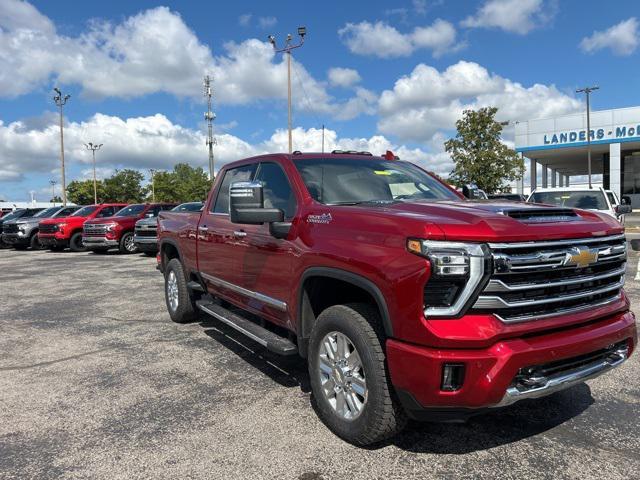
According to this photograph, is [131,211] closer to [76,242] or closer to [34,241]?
[76,242]

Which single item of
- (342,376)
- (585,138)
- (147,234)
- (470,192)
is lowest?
(342,376)

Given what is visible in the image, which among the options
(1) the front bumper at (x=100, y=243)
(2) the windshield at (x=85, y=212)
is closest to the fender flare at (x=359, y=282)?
(1) the front bumper at (x=100, y=243)

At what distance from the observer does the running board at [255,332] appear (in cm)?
385

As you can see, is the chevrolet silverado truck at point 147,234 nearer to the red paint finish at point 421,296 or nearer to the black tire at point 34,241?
the black tire at point 34,241

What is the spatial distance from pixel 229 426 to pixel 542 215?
2477mm

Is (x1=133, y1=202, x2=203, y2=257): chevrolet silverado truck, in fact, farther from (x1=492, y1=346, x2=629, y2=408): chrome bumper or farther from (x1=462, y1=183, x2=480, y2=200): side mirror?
(x1=492, y1=346, x2=629, y2=408): chrome bumper

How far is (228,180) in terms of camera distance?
5.43m

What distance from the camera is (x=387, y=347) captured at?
9.29 feet

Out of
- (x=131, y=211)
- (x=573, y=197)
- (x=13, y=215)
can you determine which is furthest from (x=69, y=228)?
(x=573, y=197)

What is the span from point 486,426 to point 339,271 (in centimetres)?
151

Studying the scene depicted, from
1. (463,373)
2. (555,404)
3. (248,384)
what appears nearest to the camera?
(463,373)

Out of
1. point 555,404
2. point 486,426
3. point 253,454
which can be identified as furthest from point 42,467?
point 555,404

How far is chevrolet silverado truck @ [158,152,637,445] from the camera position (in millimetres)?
2623

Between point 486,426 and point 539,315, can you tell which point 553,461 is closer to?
point 486,426
